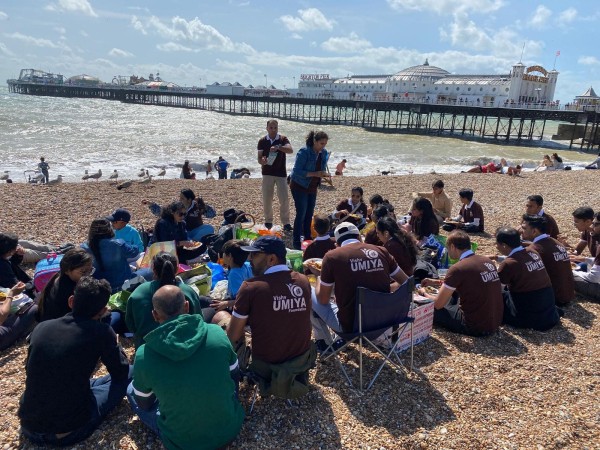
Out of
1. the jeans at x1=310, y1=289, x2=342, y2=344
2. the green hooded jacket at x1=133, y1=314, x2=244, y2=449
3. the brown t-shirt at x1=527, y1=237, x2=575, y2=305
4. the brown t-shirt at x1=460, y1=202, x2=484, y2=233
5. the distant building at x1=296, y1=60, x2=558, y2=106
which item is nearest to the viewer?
the green hooded jacket at x1=133, y1=314, x2=244, y2=449

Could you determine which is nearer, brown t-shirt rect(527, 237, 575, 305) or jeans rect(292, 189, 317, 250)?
brown t-shirt rect(527, 237, 575, 305)

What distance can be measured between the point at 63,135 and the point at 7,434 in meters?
36.5

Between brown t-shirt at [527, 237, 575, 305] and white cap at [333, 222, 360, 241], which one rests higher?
white cap at [333, 222, 360, 241]

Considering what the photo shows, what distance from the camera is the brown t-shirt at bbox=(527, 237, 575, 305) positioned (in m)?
4.82

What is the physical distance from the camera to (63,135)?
34406 mm

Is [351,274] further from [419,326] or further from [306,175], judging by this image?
[306,175]

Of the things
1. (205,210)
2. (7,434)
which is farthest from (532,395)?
(205,210)

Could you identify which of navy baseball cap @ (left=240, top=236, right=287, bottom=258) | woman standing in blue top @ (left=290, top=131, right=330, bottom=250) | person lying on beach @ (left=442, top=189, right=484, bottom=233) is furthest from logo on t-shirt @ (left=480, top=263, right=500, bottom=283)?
person lying on beach @ (left=442, top=189, right=484, bottom=233)

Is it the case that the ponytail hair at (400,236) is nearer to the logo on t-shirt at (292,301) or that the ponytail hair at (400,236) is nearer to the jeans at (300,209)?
the logo on t-shirt at (292,301)

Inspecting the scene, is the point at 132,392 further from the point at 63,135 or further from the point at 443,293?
the point at 63,135

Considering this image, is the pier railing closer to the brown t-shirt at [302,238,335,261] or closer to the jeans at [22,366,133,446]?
the brown t-shirt at [302,238,335,261]

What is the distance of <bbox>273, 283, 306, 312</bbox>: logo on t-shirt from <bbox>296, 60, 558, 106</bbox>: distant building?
50.1m

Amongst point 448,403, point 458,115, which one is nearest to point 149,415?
point 448,403

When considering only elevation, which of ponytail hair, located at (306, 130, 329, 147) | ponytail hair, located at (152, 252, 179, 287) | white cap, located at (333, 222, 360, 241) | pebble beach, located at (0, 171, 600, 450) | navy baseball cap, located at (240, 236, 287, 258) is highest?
ponytail hair, located at (306, 130, 329, 147)
